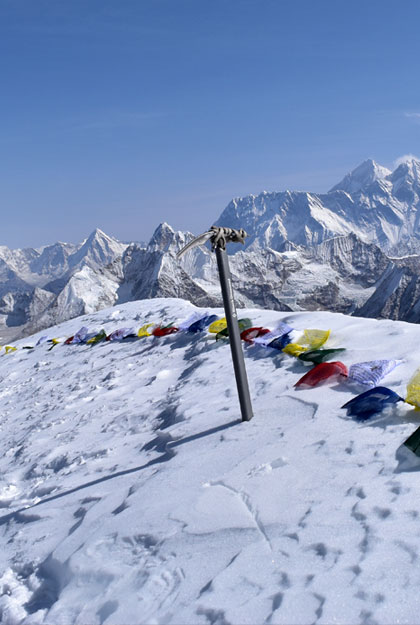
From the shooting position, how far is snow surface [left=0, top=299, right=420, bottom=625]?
344 centimetres

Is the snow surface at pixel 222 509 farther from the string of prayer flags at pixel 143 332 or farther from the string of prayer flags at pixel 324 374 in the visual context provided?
the string of prayer flags at pixel 143 332

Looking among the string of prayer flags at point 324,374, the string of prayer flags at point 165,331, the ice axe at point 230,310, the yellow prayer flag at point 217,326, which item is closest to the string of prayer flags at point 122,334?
the string of prayer flags at point 165,331

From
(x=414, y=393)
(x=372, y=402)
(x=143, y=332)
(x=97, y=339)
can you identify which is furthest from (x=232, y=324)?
(x=97, y=339)

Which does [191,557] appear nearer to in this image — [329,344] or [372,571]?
[372,571]

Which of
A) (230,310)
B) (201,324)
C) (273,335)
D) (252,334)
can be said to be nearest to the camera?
(230,310)

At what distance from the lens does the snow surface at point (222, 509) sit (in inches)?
135

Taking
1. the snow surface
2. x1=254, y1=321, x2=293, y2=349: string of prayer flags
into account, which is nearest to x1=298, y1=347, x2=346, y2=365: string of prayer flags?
the snow surface

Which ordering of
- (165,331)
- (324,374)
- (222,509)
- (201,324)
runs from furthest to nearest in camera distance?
(165,331) < (201,324) < (324,374) < (222,509)

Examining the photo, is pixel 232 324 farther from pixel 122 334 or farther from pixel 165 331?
pixel 122 334

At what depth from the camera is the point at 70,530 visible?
5.22 meters

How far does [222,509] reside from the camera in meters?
4.57

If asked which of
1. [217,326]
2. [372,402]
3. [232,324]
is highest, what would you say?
[232,324]

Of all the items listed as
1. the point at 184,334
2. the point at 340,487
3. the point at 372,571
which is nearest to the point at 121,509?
the point at 340,487

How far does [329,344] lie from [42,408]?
658 cm
